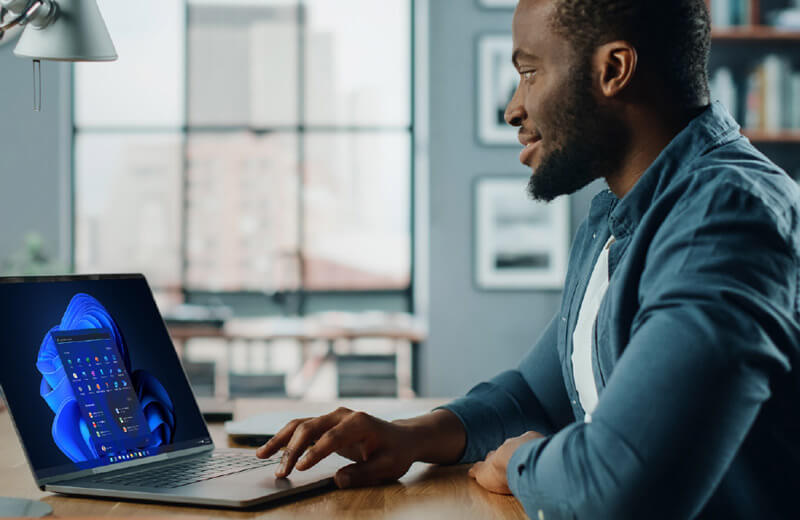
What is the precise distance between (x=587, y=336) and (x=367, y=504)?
379mm

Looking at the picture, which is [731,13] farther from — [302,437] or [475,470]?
[302,437]

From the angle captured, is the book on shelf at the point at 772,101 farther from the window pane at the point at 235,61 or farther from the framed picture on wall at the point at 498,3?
the window pane at the point at 235,61

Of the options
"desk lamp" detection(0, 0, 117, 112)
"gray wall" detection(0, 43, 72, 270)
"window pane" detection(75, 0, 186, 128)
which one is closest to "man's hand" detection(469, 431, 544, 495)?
"desk lamp" detection(0, 0, 117, 112)

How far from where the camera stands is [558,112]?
3.39 feet

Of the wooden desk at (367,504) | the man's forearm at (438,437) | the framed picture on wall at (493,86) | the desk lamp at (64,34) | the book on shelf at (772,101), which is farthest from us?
the framed picture on wall at (493,86)

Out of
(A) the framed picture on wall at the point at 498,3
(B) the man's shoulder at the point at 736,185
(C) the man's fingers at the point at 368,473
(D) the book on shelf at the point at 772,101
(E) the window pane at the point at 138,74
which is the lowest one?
(C) the man's fingers at the point at 368,473

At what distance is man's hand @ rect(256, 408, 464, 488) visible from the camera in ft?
3.20

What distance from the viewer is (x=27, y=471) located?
3.51 feet

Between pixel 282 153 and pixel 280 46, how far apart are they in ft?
2.05

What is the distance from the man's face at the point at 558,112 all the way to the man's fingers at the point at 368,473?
409 millimetres

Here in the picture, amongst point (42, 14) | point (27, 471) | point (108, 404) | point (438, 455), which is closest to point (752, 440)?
point (438, 455)

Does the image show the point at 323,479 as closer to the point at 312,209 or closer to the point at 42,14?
the point at 42,14

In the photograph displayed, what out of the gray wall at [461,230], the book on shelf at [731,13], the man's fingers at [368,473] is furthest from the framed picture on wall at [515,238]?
the man's fingers at [368,473]

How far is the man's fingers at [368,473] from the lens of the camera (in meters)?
0.99
